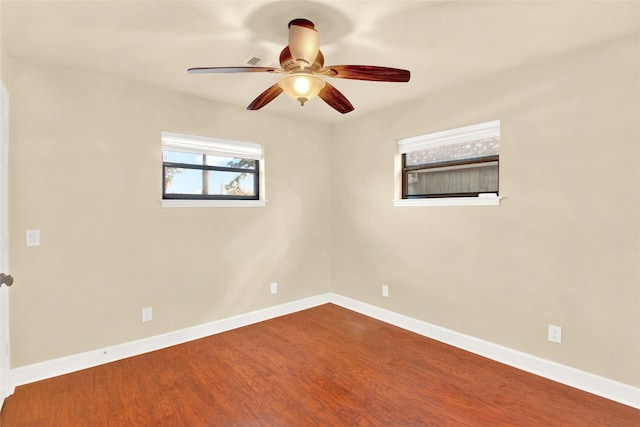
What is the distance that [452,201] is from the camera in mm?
3139

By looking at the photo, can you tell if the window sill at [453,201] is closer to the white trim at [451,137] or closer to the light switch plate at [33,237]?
the white trim at [451,137]

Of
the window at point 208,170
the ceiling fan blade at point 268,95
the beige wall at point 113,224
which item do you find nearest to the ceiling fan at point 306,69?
the ceiling fan blade at point 268,95

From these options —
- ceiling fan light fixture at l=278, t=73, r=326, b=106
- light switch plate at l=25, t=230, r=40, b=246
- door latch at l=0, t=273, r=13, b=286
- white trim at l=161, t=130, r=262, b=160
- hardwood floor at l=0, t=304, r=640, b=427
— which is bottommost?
hardwood floor at l=0, t=304, r=640, b=427

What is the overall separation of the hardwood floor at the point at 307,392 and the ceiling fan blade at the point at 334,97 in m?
2.08

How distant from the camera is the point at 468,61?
256cm

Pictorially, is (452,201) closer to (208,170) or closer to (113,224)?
(208,170)

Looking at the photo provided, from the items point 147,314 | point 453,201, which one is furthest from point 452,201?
point 147,314

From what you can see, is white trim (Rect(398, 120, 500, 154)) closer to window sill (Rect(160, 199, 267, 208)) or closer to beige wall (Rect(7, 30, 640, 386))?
beige wall (Rect(7, 30, 640, 386))

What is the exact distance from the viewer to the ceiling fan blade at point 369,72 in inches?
74.3

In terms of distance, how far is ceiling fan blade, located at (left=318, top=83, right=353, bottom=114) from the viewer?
2197mm

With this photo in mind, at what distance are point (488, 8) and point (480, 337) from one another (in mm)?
2581

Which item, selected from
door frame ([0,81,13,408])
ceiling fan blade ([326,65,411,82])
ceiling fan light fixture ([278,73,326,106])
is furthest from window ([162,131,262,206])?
ceiling fan blade ([326,65,411,82])

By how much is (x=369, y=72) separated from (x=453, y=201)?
1708 millimetres

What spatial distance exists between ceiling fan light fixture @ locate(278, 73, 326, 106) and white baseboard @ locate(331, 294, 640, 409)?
2.57 meters
